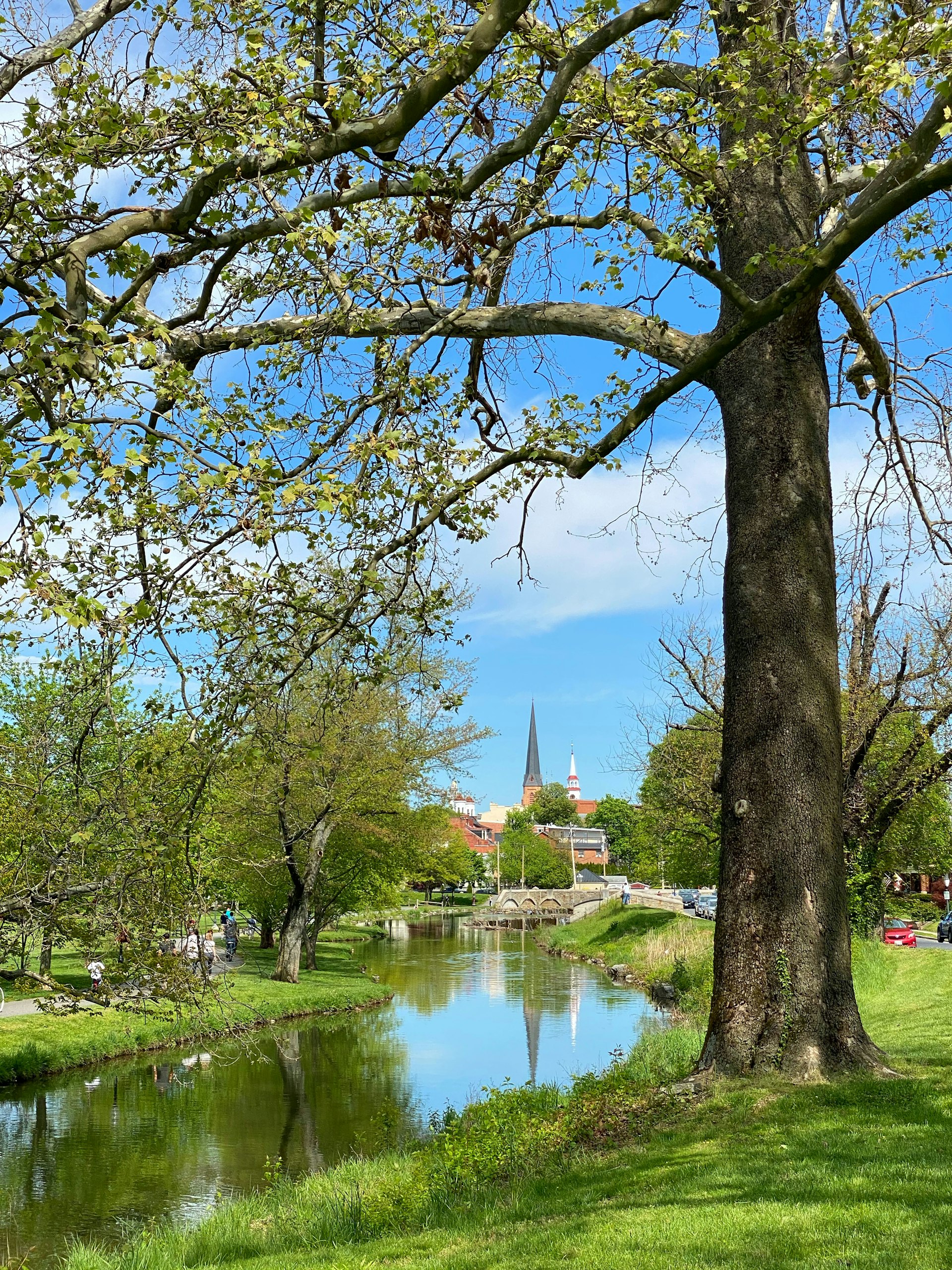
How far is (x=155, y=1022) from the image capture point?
2120 centimetres

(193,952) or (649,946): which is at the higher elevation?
(193,952)

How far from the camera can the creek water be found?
12.4 m

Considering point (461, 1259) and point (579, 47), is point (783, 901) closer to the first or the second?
point (461, 1259)

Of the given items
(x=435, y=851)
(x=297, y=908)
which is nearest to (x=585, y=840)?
(x=435, y=851)

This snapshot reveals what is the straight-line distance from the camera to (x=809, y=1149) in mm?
6438

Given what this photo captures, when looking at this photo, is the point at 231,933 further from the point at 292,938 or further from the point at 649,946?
the point at 649,946

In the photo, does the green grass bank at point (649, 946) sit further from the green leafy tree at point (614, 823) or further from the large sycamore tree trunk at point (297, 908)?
the green leafy tree at point (614, 823)

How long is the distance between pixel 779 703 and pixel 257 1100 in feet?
45.3

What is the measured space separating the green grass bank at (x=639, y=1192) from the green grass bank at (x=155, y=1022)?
1842mm

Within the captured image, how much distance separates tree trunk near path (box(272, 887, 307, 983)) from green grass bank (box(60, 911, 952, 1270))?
18202 mm

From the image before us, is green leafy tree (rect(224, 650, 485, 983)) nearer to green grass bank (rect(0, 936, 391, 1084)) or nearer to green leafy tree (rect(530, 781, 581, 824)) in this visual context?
green grass bank (rect(0, 936, 391, 1084))

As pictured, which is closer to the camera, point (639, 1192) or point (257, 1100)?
point (639, 1192)

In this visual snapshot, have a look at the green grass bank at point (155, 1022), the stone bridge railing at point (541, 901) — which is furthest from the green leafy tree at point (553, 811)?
the green grass bank at point (155, 1022)

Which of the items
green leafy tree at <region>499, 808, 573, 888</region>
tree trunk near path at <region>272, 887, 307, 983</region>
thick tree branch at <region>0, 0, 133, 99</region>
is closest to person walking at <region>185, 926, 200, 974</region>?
thick tree branch at <region>0, 0, 133, 99</region>
